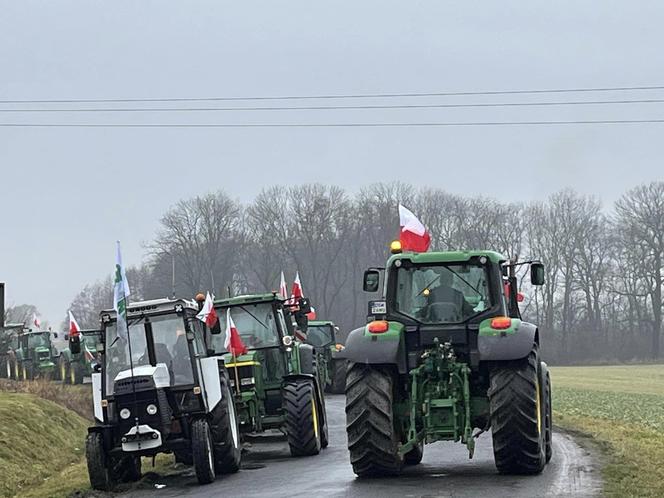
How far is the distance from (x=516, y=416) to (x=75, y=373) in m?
30.6

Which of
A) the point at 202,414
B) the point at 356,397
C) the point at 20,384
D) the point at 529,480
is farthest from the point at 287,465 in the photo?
the point at 20,384

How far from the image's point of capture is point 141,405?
1480cm

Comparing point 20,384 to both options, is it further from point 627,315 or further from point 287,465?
point 627,315

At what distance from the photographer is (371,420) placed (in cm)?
1323

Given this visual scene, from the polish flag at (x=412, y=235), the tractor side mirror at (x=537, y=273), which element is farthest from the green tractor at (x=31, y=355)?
the tractor side mirror at (x=537, y=273)

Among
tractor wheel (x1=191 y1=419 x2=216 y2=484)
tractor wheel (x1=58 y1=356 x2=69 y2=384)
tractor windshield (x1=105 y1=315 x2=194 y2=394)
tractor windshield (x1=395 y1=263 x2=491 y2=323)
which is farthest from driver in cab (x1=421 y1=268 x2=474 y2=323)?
tractor wheel (x1=58 y1=356 x2=69 y2=384)

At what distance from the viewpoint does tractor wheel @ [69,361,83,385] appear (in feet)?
135

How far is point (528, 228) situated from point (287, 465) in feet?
233

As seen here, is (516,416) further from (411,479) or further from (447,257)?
(447,257)

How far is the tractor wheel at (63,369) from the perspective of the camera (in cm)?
4191

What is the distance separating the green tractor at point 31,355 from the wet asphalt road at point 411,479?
1047 inches

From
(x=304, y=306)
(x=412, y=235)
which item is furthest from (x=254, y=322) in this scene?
(x=412, y=235)

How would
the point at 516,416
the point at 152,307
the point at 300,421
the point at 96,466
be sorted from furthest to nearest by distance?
the point at 300,421
the point at 152,307
the point at 96,466
the point at 516,416

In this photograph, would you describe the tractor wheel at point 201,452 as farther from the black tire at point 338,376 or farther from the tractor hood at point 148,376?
the black tire at point 338,376
